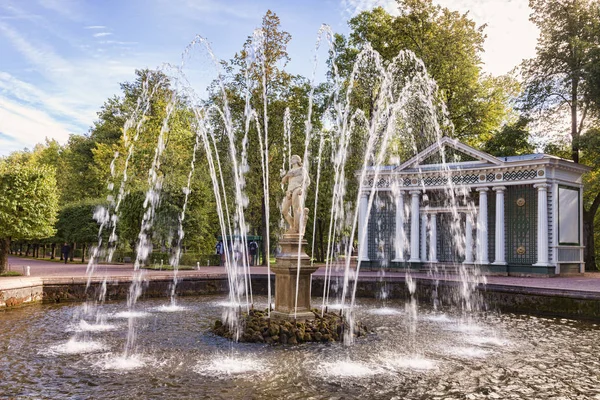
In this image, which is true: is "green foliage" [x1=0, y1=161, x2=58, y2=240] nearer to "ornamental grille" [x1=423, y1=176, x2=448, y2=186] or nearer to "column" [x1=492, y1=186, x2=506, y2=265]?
"ornamental grille" [x1=423, y1=176, x2=448, y2=186]

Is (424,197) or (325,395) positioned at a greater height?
(424,197)

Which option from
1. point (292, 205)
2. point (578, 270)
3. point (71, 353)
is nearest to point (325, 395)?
point (71, 353)

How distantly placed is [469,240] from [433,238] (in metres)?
1.89

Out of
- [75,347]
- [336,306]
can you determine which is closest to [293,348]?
[75,347]

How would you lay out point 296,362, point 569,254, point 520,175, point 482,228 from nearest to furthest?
point 296,362 → point 520,175 → point 569,254 → point 482,228

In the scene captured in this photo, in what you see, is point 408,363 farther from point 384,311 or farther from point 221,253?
point 221,253

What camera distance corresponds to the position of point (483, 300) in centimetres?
1727

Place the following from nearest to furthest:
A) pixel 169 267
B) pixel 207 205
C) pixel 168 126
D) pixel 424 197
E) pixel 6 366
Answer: pixel 6 366 < pixel 424 197 < pixel 169 267 < pixel 207 205 < pixel 168 126

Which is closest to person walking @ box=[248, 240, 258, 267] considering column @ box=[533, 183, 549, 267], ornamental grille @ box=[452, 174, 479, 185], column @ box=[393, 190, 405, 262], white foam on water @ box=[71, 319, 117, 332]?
column @ box=[393, 190, 405, 262]

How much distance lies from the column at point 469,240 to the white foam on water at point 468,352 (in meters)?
Answer: 15.9

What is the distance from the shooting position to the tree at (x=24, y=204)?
21.2 m

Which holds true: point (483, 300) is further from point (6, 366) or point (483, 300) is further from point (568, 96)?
point (568, 96)

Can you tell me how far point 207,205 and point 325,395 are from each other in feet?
88.1

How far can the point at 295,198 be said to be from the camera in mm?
11719
